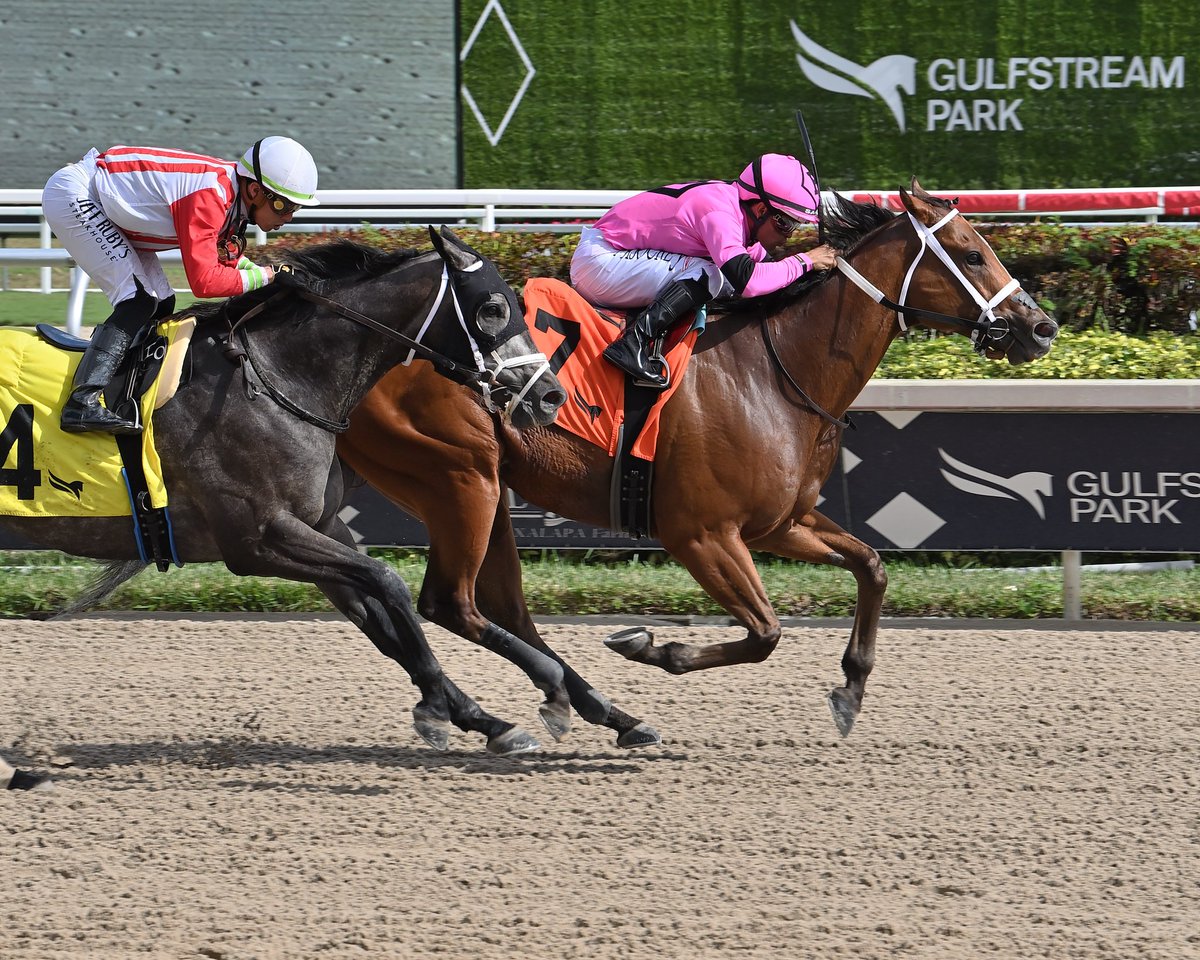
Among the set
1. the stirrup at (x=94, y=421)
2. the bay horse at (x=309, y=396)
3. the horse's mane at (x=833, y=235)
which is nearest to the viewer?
the stirrup at (x=94, y=421)

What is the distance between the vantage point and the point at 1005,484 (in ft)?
21.4

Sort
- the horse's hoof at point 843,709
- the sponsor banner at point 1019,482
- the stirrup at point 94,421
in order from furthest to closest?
the sponsor banner at point 1019,482
the horse's hoof at point 843,709
the stirrup at point 94,421

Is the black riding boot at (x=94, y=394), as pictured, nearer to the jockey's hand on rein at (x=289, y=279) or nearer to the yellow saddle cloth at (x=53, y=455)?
the yellow saddle cloth at (x=53, y=455)

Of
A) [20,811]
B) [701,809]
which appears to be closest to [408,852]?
[701,809]

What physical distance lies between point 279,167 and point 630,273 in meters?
1.20

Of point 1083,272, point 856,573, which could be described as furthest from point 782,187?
point 1083,272

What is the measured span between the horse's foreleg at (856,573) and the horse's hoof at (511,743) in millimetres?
976

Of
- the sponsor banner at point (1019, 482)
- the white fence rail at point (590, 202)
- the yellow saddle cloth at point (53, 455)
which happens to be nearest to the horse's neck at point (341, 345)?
the yellow saddle cloth at point (53, 455)

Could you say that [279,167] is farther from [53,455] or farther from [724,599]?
[724,599]

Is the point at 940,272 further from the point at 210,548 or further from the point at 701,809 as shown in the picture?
the point at 210,548

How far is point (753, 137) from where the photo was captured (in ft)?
45.3

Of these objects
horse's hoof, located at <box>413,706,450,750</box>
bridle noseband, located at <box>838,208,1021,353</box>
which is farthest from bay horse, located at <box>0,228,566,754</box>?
bridle noseband, located at <box>838,208,1021,353</box>

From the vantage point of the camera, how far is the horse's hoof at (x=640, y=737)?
16.0 ft

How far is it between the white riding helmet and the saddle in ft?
1.70
